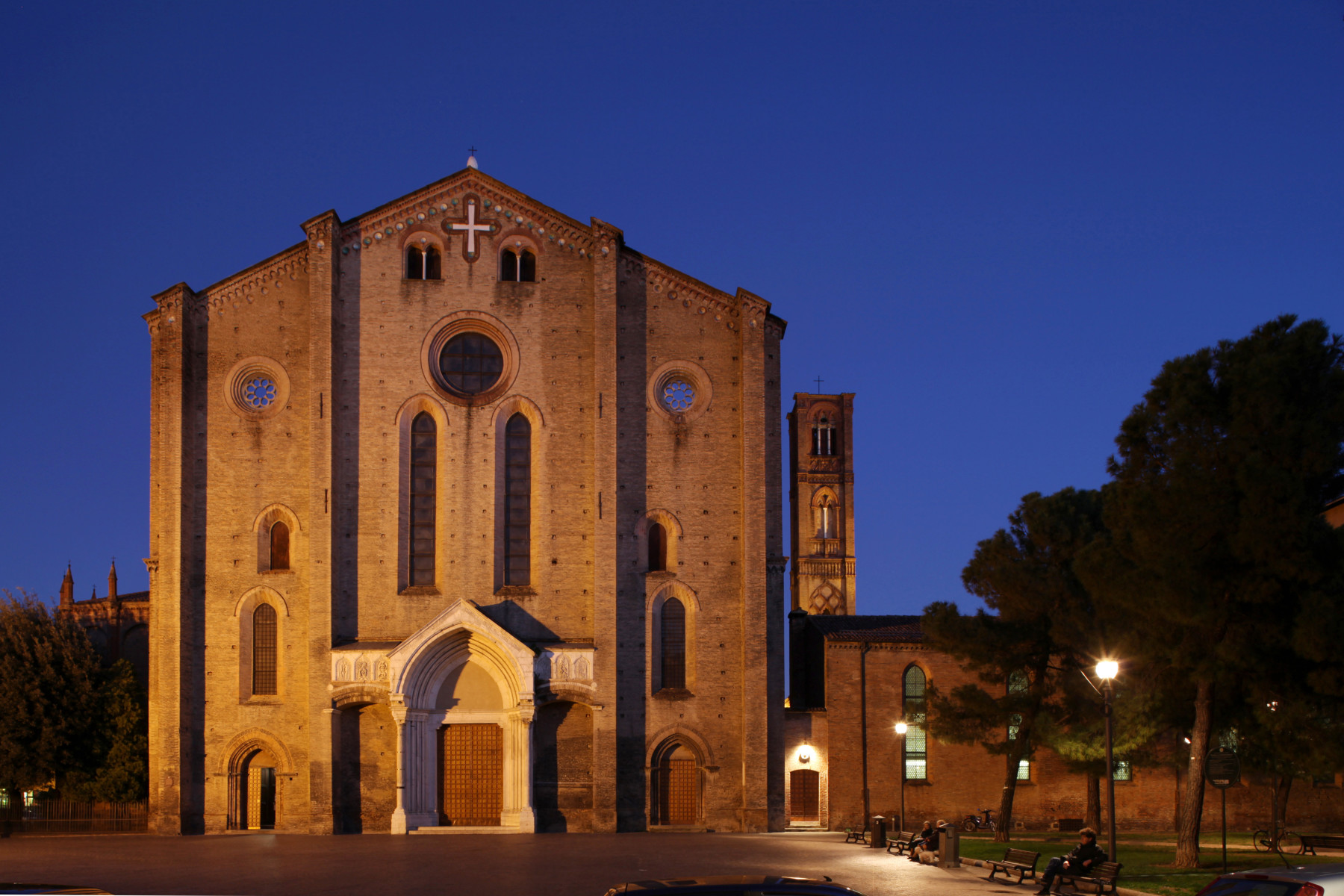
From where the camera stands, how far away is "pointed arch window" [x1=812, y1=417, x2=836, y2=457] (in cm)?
7600

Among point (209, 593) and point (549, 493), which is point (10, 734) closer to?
point (209, 593)

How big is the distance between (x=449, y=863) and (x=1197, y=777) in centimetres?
1412

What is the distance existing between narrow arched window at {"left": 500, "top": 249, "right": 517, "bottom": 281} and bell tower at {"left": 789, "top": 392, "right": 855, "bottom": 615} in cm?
3993

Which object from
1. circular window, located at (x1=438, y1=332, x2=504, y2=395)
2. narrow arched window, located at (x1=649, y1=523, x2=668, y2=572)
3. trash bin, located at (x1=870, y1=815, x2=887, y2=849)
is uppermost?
circular window, located at (x1=438, y1=332, x2=504, y2=395)

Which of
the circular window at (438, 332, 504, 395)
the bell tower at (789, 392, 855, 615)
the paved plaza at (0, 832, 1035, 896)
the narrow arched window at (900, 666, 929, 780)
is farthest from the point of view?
the bell tower at (789, 392, 855, 615)

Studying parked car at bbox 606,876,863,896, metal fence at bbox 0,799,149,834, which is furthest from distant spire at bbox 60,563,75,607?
parked car at bbox 606,876,863,896

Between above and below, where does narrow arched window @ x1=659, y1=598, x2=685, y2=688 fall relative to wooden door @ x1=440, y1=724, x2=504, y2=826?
above

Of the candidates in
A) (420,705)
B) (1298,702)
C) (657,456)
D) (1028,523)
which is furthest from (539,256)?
(1298,702)

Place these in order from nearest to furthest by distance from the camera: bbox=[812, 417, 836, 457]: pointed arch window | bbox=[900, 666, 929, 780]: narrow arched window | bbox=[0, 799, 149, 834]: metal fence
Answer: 1. bbox=[0, 799, 149, 834]: metal fence
2. bbox=[900, 666, 929, 780]: narrow arched window
3. bbox=[812, 417, 836, 457]: pointed arch window

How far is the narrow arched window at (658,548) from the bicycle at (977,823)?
11.5 metres

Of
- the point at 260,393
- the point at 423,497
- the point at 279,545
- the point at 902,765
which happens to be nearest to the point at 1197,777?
the point at 902,765

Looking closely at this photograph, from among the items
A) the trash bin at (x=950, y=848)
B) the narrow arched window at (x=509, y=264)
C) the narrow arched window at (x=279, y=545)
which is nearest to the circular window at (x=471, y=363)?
the narrow arched window at (x=509, y=264)

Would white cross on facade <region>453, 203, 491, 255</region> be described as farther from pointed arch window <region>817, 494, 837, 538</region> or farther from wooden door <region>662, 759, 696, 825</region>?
pointed arch window <region>817, 494, 837, 538</region>

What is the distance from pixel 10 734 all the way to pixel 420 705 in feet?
36.1
